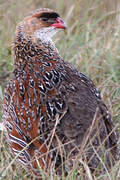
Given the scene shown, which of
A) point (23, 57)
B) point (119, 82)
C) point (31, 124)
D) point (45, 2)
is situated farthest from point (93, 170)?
point (45, 2)

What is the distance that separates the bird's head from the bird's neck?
0.12ft

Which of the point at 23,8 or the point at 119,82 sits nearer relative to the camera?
the point at 119,82

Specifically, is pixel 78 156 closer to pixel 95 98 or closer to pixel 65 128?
pixel 65 128

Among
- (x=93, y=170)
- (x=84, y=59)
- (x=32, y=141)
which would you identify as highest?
(x=84, y=59)

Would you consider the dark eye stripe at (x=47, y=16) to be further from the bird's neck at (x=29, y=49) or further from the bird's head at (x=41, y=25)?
the bird's neck at (x=29, y=49)

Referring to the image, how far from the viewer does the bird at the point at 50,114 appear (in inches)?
181

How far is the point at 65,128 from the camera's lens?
15.3ft

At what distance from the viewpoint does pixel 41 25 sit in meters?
5.41

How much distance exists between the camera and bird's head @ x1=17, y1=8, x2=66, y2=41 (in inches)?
212

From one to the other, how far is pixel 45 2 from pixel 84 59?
7.96ft

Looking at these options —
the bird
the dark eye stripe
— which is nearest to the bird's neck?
the bird

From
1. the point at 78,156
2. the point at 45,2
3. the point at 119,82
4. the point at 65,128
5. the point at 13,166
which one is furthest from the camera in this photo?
the point at 45,2

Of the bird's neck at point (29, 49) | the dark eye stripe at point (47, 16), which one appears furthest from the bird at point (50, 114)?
the dark eye stripe at point (47, 16)

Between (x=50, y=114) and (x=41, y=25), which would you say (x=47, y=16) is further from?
(x=50, y=114)
